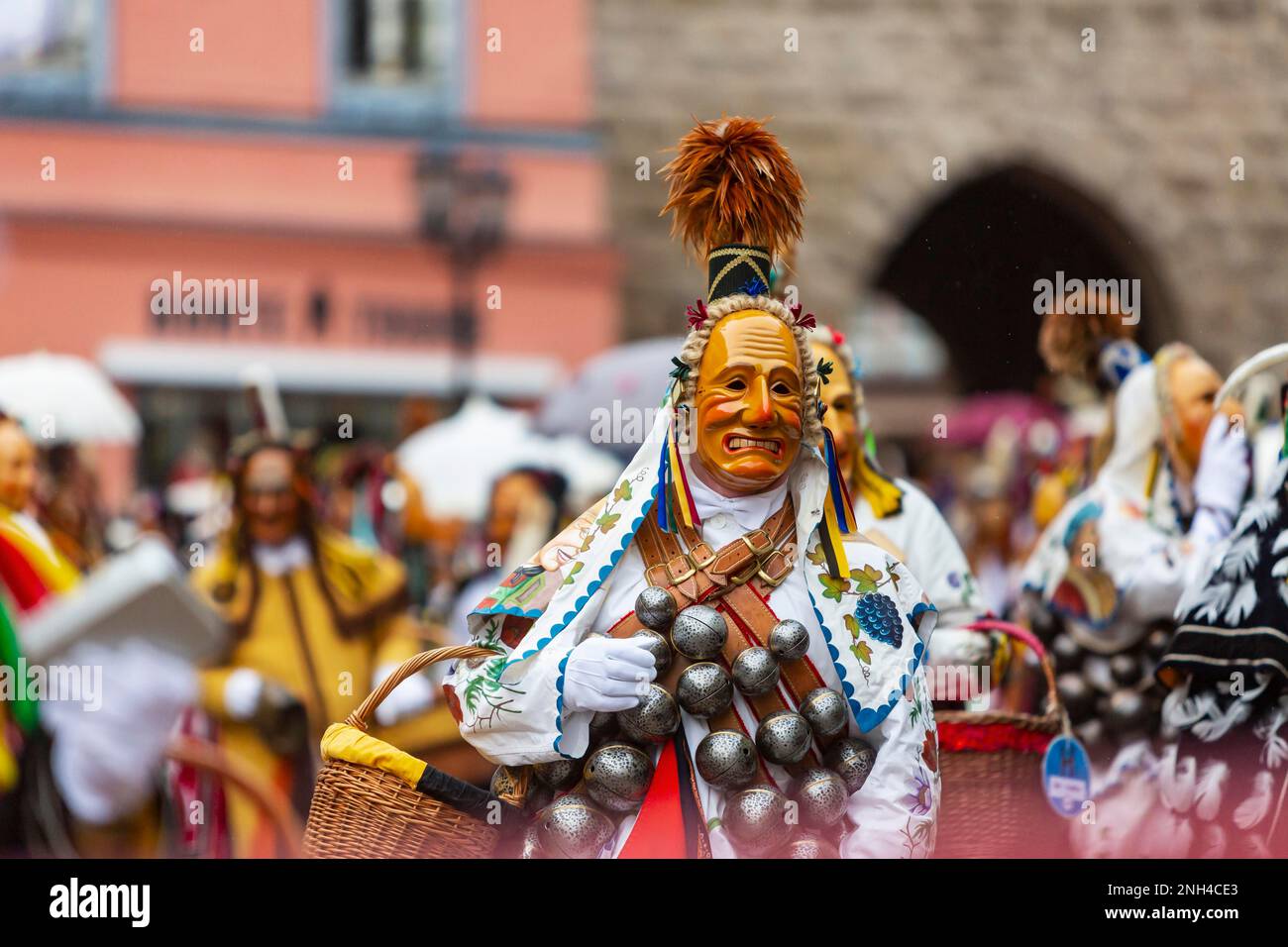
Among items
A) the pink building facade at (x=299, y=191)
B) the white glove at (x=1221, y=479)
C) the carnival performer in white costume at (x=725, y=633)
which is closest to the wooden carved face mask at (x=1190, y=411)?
the white glove at (x=1221, y=479)

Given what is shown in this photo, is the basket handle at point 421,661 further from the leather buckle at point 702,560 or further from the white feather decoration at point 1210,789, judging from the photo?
the white feather decoration at point 1210,789

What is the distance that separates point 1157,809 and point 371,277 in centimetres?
1191

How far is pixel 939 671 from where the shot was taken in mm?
5270

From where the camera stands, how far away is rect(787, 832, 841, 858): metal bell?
3.76 metres

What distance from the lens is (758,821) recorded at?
3.73 m

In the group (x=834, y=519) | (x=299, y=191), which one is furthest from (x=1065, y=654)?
(x=299, y=191)

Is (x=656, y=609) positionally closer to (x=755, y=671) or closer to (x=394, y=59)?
(x=755, y=671)

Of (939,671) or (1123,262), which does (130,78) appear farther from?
(939,671)

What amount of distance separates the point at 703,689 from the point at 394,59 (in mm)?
14037

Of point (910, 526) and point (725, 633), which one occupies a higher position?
point (910, 526)

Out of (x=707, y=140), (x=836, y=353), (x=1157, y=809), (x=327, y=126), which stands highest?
(x=327, y=126)

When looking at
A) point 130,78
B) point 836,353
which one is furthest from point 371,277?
point 836,353

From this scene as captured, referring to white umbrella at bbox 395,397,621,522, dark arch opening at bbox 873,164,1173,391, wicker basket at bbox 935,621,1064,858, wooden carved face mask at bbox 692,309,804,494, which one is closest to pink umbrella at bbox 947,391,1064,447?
dark arch opening at bbox 873,164,1173,391

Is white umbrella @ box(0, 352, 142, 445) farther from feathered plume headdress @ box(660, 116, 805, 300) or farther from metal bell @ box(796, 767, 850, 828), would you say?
metal bell @ box(796, 767, 850, 828)
